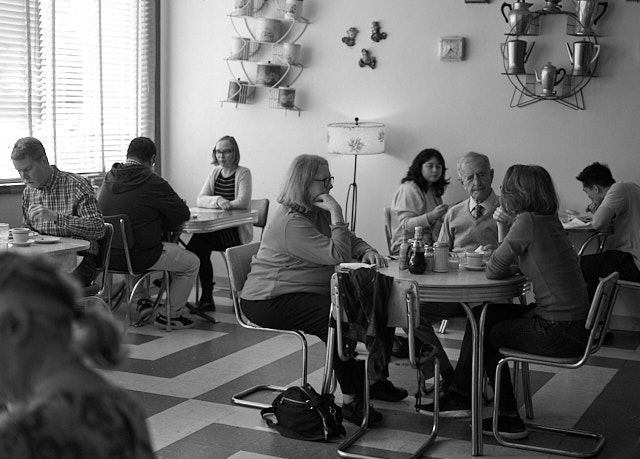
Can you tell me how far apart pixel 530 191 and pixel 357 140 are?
9.92 feet

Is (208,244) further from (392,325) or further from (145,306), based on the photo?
(392,325)

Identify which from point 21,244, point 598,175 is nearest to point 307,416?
point 21,244

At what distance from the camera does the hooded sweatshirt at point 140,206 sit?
5.84m

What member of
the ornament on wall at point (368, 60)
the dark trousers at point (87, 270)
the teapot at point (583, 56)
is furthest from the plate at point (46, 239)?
the teapot at point (583, 56)

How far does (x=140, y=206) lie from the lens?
5.84 meters

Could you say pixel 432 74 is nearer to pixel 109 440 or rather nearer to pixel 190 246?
pixel 190 246

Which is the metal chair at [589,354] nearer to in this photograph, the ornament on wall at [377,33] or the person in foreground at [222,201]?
the person in foreground at [222,201]

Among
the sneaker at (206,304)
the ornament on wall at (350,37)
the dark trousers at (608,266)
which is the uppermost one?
the ornament on wall at (350,37)

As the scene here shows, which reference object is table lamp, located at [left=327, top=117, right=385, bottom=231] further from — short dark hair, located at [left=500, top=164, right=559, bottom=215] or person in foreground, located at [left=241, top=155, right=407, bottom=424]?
short dark hair, located at [left=500, top=164, right=559, bottom=215]

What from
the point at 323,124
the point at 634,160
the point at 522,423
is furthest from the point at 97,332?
the point at 323,124

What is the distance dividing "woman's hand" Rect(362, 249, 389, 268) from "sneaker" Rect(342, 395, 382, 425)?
2.00ft

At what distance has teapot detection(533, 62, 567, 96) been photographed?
20.7 feet

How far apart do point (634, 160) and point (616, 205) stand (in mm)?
711

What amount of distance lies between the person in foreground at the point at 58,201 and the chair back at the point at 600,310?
271 cm
